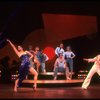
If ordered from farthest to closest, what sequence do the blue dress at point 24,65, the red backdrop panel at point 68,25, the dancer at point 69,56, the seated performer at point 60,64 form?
1. the red backdrop panel at point 68,25
2. the dancer at point 69,56
3. the seated performer at point 60,64
4. the blue dress at point 24,65

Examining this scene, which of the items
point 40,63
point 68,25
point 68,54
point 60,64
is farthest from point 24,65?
point 68,25

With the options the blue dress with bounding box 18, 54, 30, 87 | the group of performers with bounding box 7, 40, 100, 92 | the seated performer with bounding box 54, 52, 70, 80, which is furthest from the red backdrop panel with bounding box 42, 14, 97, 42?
the blue dress with bounding box 18, 54, 30, 87

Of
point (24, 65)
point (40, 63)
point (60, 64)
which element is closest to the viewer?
point (24, 65)

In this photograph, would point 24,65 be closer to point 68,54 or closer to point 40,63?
point 68,54

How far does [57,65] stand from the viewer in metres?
15.6

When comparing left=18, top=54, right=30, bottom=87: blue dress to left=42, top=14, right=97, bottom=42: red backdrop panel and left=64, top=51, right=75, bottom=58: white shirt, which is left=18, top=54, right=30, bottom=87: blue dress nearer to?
left=64, top=51, right=75, bottom=58: white shirt

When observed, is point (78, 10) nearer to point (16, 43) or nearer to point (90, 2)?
point (90, 2)

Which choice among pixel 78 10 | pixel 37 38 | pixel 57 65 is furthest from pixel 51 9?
pixel 57 65

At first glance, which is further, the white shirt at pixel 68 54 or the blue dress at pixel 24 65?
the white shirt at pixel 68 54

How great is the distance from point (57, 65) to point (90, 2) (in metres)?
4.30

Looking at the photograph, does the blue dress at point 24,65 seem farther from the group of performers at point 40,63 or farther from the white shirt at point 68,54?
the white shirt at point 68,54

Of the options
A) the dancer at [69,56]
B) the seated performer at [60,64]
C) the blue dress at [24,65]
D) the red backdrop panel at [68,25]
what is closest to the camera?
the blue dress at [24,65]

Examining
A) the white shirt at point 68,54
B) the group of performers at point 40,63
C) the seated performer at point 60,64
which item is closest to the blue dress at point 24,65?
the group of performers at point 40,63

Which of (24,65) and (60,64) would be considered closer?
(24,65)
